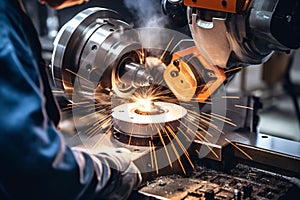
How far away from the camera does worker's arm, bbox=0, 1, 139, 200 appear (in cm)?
83

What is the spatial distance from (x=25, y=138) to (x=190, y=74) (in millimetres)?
673

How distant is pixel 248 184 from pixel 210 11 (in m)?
0.49

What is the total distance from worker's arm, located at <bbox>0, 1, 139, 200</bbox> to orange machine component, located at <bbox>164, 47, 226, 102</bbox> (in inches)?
20.9

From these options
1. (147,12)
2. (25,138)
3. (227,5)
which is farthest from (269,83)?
(25,138)

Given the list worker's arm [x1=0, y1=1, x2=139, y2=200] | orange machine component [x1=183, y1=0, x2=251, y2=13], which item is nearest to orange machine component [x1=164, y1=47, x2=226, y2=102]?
orange machine component [x1=183, y1=0, x2=251, y2=13]

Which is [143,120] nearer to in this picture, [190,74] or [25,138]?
[190,74]

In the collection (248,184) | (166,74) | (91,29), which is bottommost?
(248,184)

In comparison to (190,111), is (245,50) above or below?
above

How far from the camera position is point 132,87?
133 cm

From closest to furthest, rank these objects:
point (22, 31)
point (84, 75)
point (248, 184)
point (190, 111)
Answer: point (22, 31), point (248, 184), point (84, 75), point (190, 111)

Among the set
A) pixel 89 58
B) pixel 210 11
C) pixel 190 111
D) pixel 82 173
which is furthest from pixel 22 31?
pixel 190 111

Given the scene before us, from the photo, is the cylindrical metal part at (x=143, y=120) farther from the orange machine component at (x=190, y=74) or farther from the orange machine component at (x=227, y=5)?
the orange machine component at (x=227, y=5)

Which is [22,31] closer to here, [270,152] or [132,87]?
[132,87]

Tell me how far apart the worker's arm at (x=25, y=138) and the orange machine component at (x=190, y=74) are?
0.53 m
